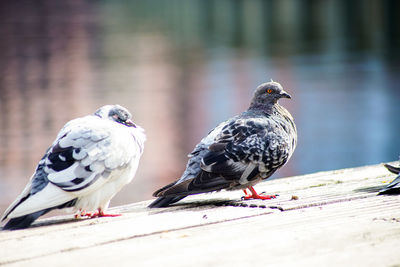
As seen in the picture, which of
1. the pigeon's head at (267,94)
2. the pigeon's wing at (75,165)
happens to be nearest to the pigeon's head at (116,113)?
the pigeon's wing at (75,165)

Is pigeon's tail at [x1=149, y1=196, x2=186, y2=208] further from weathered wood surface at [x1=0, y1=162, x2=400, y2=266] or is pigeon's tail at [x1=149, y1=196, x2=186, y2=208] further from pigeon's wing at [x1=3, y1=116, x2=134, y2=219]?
pigeon's wing at [x1=3, y1=116, x2=134, y2=219]

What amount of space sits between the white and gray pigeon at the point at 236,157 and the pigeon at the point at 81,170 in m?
0.32

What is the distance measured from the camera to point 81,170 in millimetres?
4414

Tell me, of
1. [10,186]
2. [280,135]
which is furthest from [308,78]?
[280,135]

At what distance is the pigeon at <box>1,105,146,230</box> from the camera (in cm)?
427

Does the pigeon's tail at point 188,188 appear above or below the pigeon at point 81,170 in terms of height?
below

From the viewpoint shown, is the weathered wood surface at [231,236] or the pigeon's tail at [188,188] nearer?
the weathered wood surface at [231,236]

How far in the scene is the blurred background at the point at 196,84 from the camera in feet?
55.9

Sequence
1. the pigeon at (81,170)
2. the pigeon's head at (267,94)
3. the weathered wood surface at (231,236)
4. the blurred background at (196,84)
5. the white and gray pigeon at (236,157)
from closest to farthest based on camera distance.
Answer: the weathered wood surface at (231,236) < the pigeon at (81,170) < the white and gray pigeon at (236,157) < the pigeon's head at (267,94) < the blurred background at (196,84)

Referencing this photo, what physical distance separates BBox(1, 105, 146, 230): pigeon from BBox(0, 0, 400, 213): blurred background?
8471 mm

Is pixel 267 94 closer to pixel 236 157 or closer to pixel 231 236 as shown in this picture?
pixel 236 157

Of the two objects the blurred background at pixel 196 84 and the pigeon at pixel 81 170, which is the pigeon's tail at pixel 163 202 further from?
the blurred background at pixel 196 84

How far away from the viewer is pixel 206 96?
2531 cm

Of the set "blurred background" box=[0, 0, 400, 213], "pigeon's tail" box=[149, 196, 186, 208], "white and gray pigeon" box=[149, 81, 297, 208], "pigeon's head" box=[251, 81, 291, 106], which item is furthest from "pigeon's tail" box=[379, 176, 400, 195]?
"blurred background" box=[0, 0, 400, 213]
